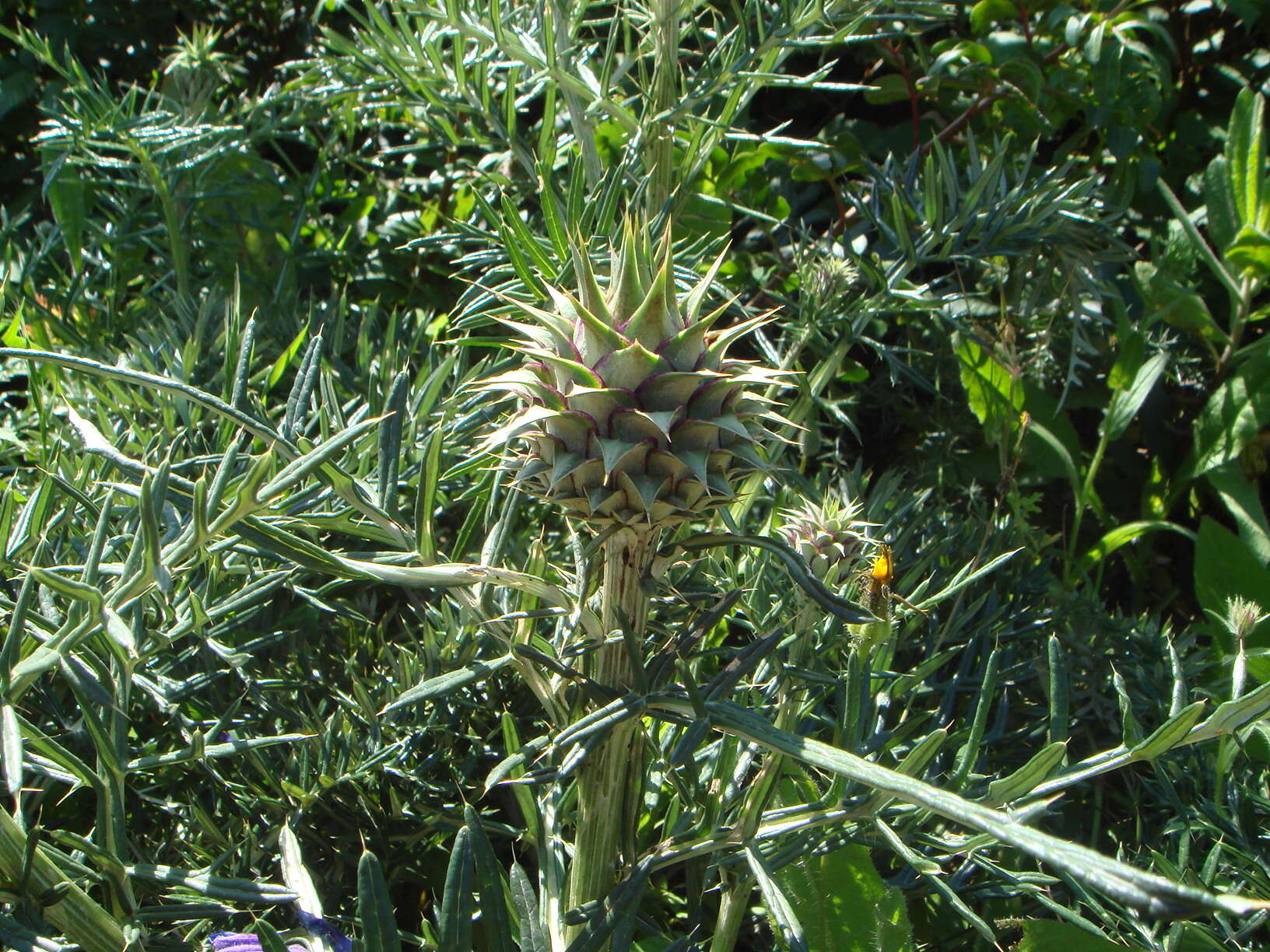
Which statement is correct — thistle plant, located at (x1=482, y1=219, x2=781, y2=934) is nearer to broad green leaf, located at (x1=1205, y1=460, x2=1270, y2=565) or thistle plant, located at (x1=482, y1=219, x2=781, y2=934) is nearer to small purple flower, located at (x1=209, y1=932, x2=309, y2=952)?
small purple flower, located at (x1=209, y1=932, x2=309, y2=952)

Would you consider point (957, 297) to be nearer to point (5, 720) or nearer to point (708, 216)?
point (708, 216)

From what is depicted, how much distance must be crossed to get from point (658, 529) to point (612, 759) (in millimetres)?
221

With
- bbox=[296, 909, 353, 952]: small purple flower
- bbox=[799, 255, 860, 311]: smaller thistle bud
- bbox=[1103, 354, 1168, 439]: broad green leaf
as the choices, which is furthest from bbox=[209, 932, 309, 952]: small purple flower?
bbox=[1103, 354, 1168, 439]: broad green leaf

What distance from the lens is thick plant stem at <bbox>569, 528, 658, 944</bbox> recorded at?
3.01 ft

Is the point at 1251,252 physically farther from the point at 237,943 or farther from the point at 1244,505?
the point at 237,943

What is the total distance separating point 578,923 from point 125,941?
0.38 meters

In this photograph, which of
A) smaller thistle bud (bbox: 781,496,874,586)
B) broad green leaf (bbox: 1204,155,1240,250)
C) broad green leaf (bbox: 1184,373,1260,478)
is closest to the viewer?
smaller thistle bud (bbox: 781,496,874,586)

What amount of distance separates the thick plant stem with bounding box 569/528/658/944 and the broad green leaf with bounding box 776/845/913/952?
0.72 feet

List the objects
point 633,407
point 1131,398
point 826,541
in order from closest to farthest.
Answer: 1. point 633,407
2. point 826,541
3. point 1131,398

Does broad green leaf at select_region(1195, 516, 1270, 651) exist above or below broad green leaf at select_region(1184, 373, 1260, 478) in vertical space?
below

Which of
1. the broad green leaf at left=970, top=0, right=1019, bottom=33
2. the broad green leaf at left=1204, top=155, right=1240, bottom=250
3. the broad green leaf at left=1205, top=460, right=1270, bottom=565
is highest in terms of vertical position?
the broad green leaf at left=970, top=0, right=1019, bottom=33

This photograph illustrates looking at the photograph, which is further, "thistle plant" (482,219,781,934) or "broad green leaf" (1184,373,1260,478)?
"broad green leaf" (1184,373,1260,478)

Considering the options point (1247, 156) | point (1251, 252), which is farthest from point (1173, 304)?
point (1247, 156)

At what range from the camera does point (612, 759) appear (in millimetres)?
949
